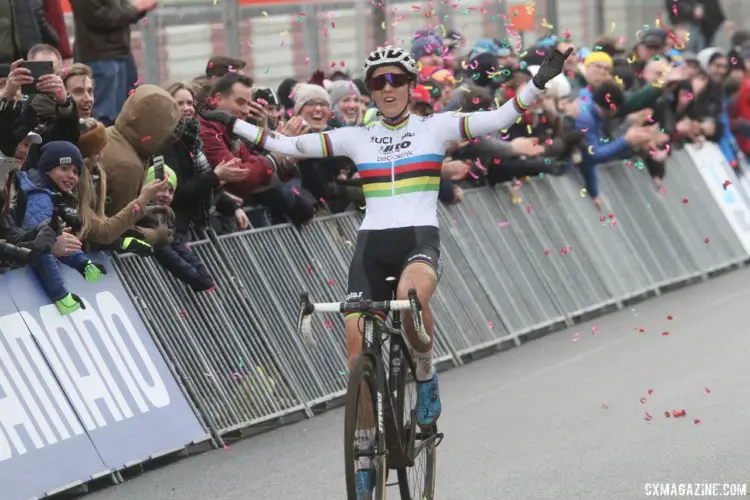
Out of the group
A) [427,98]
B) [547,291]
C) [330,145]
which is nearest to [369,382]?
[330,145]

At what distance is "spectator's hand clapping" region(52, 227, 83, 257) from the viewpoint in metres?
11.1

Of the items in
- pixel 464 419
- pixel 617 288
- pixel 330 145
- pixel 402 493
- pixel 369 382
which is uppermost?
pixel 330 145

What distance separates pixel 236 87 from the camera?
13.2 metres

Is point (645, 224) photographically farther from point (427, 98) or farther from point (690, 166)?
point (427, 98)

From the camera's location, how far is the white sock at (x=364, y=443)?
8117 mm

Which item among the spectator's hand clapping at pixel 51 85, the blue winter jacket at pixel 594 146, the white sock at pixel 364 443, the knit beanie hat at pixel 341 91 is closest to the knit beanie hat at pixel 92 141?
the spectator's hand clapping at pixel 51 85

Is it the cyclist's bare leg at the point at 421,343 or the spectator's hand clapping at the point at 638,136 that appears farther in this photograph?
the spectator's hand clapping at the point at 638,136

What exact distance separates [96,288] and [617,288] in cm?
797

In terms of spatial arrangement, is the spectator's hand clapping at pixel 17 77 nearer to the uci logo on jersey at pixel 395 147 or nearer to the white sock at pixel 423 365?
the uci logo on jersey at pixel 395 147

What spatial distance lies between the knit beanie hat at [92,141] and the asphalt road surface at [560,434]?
218 centimetres

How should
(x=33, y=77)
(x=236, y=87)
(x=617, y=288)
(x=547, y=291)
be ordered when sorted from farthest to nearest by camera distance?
(x=617, y=288) → (x=547, y=291) → (x=236, y=87) → (x=33, y=77)

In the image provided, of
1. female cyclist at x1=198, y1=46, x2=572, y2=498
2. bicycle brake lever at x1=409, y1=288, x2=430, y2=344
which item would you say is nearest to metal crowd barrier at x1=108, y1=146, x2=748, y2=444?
female cyclist at x1=198, y1=46, x2=572, y2=498

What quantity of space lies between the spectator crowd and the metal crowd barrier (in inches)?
9.0

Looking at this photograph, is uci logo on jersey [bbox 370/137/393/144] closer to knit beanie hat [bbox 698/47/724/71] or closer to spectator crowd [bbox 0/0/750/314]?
spectator crowd [bbox 0/0/750/314]
